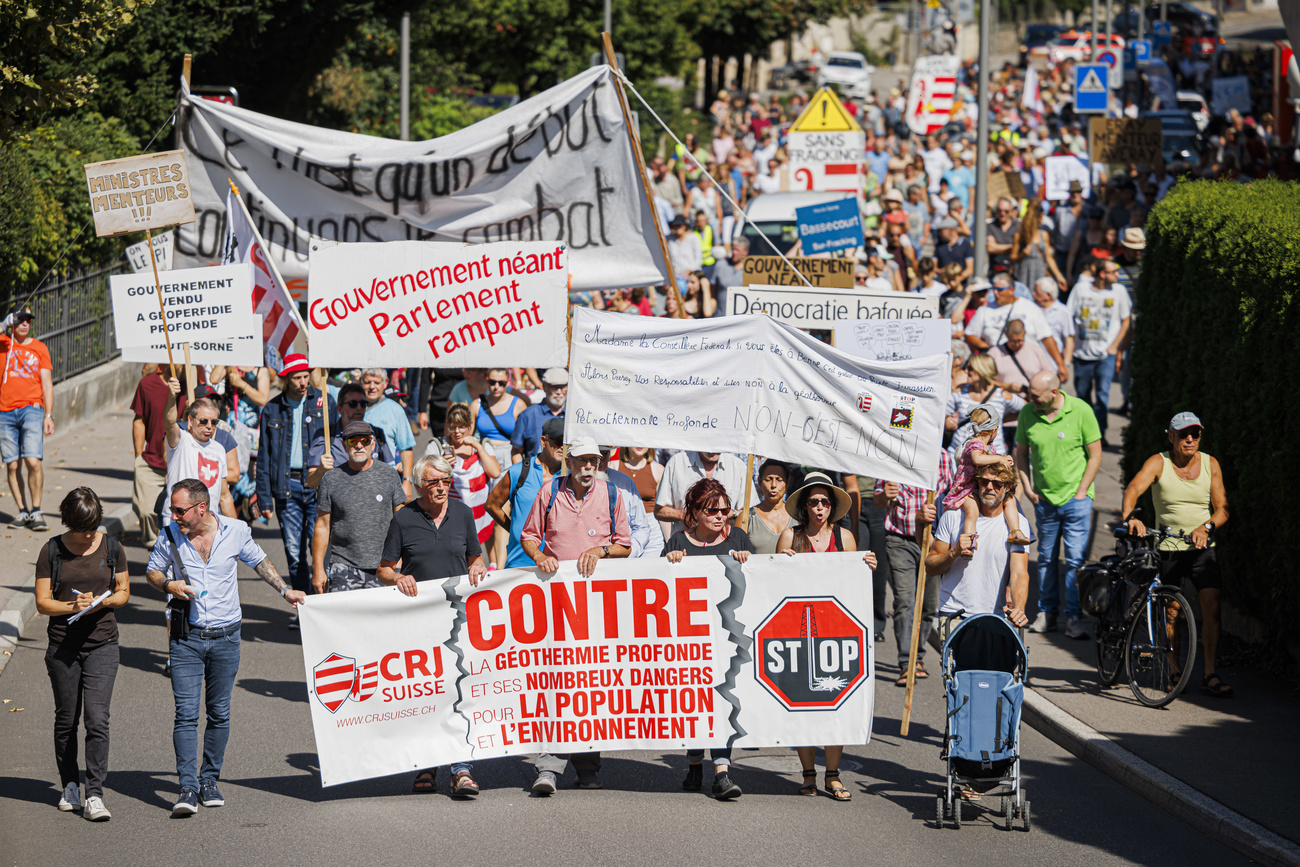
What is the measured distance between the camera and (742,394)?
9.46 meters

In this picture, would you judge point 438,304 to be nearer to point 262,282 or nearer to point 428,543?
point 262,282

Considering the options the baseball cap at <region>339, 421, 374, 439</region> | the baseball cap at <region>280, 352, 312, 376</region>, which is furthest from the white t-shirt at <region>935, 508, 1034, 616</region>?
the baseball cap at <region>280, 352, 312, 376</region>

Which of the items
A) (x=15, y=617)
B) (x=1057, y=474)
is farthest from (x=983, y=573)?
(x=15, y=617)

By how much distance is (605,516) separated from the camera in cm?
901

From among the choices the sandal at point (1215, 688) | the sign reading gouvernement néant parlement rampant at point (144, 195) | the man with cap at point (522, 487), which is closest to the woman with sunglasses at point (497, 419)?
the man with cap at point (522, 487)

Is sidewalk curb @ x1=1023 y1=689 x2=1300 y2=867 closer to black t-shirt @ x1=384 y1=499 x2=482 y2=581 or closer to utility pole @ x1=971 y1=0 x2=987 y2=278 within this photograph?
black t-shirt @ x1=384 y1=499 x2=482 y2=581

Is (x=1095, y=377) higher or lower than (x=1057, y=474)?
higher

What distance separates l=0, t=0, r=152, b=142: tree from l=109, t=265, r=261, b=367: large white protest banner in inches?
55.8

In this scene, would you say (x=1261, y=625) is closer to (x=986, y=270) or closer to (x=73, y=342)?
(x=986, y=270)

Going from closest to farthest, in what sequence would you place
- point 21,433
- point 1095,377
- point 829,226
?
point 21,433, point 1095,377, point 829,226

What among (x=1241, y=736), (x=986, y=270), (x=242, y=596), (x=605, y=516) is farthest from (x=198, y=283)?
(x=986, y=270)

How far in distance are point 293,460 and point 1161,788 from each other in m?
6.74

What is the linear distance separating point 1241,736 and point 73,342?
50.6 ft

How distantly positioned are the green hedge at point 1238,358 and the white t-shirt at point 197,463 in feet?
23.3
